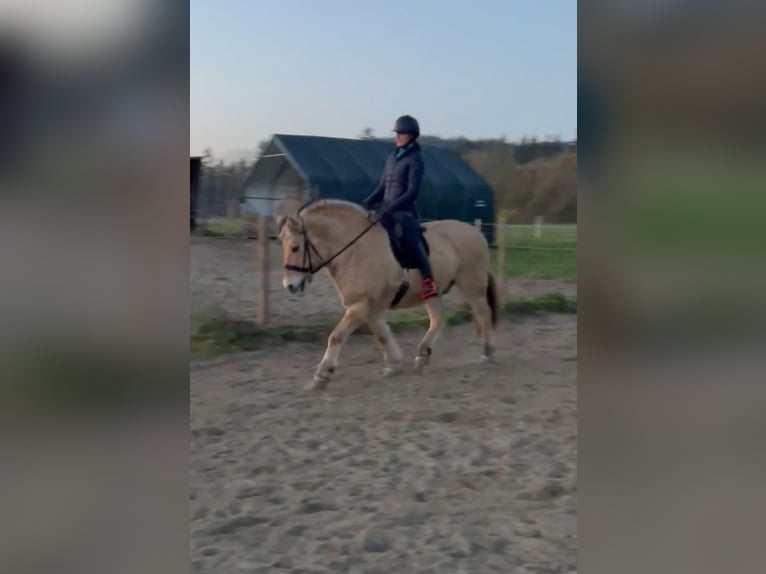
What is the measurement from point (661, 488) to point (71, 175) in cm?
172

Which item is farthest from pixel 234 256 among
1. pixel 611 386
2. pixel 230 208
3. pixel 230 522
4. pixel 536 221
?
pixel 611 386

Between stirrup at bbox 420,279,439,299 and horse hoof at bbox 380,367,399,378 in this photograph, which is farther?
stirrup at bbox 420,279,439,299

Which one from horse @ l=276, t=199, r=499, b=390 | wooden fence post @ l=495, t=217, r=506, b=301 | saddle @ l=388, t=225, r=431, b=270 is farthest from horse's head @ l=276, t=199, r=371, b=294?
wooden fence post @ l=495, t=217, r=506, b=301

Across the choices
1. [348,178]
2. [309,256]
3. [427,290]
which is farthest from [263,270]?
[427,290]

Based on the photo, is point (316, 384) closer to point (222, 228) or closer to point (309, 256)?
point (309, 256)

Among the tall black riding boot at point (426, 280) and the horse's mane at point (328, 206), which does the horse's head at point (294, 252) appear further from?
the tall black riding boot at point (426, 280)

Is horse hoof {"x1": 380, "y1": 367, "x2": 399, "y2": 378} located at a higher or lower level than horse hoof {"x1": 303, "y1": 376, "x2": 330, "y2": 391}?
higher

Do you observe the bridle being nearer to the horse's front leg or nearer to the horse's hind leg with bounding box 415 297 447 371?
the horse's front leg

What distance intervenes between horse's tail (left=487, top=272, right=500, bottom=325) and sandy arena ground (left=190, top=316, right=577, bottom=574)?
3.3 inches

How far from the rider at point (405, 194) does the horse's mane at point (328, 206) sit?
0.16 feet

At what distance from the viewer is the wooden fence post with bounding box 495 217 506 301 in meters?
3.13

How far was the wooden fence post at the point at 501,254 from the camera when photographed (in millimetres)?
3133

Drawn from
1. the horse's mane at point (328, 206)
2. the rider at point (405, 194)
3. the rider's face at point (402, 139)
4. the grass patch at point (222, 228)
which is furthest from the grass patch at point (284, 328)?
the rider's face at point (402, 139)

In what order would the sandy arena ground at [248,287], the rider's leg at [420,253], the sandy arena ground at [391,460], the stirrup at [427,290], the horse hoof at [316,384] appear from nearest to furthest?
the sandy arena ground at [391,460], the sandy arena ground at [248,287], the horse hoof at [316,384], the rider's leg at [420,253], the stirrup at [427,290]
